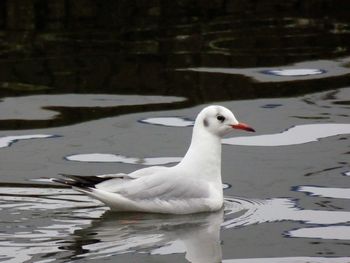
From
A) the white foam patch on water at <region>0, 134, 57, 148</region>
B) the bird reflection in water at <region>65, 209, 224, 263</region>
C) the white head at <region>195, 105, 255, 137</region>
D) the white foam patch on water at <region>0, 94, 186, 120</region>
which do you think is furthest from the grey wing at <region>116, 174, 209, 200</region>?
the white foam patch on water at <region>0, 94, 186, 120</region>

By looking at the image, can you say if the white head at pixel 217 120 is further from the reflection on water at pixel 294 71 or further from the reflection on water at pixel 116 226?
the reflection on water at pixel 294 71

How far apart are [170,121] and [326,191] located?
279 cm

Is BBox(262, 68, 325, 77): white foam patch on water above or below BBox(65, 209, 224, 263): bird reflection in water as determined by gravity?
above

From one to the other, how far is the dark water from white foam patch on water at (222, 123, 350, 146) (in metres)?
0.02

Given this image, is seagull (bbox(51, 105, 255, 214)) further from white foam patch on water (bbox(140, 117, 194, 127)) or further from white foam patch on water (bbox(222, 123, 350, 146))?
white foam patch on water (bbox(140, 117, 194, 127))

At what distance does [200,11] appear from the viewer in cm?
1739

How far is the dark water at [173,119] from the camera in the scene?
29.9 feet

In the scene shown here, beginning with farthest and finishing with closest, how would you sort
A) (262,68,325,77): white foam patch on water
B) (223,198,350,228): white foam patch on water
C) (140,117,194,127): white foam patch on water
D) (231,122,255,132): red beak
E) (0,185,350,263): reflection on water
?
1. (262,68,325,77): white foam patch on water
2. (140,117,194,127): white foam patch on water
3. (231,122,255,132): red beak
4. (223,198,350,228): white foam patch on water
5. (0,185,350,263): reflection on water

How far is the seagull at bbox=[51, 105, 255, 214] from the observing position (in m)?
9.70

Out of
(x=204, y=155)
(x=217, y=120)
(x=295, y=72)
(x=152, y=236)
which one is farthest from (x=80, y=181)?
(x=295, y=72)

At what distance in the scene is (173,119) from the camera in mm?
12930

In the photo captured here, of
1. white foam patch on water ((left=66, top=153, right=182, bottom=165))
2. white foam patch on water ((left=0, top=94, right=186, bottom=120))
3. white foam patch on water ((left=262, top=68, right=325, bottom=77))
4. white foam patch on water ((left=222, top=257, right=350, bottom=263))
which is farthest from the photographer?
white foam patch on water ((left=262, top=68, right=325, bottom=77))

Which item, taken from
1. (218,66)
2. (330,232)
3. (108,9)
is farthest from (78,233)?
(108,9)

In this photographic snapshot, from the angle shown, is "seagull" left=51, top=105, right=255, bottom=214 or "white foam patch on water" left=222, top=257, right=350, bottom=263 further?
"seagull" left=51, top=105, right=255, bottom=214
